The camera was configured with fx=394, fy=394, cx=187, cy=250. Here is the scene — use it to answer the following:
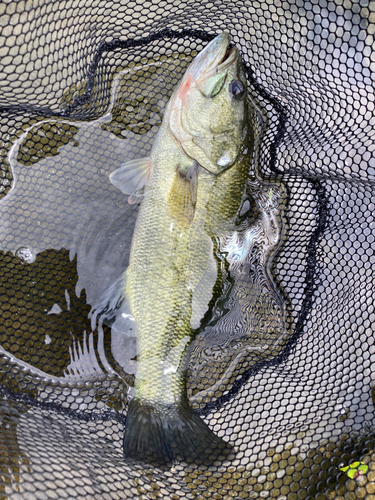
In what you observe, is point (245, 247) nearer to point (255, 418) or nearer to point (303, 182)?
point (303, 182)

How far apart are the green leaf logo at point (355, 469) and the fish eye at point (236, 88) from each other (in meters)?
2.49

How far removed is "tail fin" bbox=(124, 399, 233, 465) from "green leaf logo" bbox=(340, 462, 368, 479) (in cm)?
78

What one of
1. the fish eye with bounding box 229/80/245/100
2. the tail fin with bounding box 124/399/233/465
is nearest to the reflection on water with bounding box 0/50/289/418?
the tail fin with bounding box 124/399/233/465

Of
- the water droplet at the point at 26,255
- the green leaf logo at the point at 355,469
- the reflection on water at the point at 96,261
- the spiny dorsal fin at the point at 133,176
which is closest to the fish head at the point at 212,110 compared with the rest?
the spiny dorsal fin at the point at 133,176

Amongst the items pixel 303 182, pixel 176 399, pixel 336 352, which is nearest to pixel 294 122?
pixel 303 182

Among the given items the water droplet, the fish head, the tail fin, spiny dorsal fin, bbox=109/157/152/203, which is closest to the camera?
the tail fin

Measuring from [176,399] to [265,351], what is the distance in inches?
32.3

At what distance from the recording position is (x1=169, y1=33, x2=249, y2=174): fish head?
7.98 ft

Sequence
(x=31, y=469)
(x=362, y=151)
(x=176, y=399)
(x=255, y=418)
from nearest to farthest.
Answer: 1. (x=31, y=469)
2. (x=176, y=399)
3. (x=255, y=418)
4. (x=362, y=151)

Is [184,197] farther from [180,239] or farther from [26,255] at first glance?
[26,255]

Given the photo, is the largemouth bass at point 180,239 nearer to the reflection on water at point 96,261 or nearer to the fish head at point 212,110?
the fish head at point 212,110

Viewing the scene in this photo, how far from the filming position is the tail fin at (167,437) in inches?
91.7

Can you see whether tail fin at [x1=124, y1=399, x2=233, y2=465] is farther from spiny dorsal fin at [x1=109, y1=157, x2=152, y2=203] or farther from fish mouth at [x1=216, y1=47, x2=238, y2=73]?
fish mouth at [x1=216, y1=47, x2=238, y2=73]

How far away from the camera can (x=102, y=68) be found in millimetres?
2945
